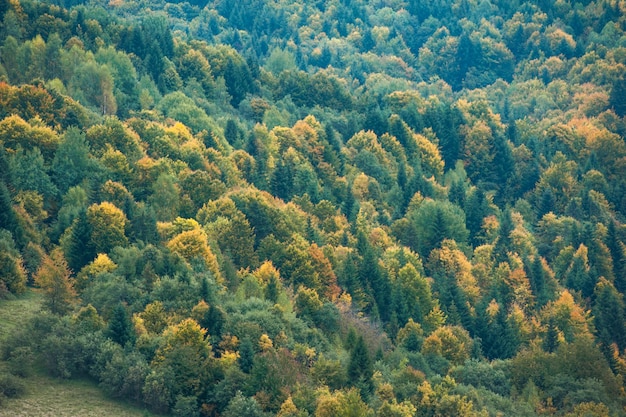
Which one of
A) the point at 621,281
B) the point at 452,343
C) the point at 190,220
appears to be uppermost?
the point at 190,220

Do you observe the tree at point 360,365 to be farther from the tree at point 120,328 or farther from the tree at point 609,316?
the tree at point 609,316

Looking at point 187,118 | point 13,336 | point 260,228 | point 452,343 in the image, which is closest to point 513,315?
point 452,343

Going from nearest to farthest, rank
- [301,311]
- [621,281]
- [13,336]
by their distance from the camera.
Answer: [13,336] → [301,311] → [621,281]

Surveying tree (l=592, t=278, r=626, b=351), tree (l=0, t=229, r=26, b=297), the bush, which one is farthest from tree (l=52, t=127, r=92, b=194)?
tree (l=592, t=278, r=626, b=351)

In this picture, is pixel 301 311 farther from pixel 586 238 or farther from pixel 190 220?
pixel 586 238

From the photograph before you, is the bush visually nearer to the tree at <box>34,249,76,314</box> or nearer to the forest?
the forest

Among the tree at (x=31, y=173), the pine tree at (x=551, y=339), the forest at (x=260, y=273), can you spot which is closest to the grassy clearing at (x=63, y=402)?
the forest at (x=260, y=273)

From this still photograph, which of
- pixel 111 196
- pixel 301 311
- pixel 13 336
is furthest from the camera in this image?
pixel 111 196

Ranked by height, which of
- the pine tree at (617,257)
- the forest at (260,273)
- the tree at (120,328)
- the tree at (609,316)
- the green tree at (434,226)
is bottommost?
the pine tree at (617,257)
